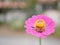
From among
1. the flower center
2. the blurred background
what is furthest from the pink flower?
the blurred background

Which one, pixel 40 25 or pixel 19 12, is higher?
pixel 19 12

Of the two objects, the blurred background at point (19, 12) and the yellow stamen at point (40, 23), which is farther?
the blurred background at point (19, 12)

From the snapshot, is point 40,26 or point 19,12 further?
point 19,12

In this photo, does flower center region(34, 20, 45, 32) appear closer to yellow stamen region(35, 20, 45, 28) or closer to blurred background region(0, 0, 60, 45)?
yellow stamen region(35, 20, 45, 28)

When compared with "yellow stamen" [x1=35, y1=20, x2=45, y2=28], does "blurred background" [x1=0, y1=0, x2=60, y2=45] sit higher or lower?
higher

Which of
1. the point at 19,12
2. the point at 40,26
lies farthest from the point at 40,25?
the point at 19,12

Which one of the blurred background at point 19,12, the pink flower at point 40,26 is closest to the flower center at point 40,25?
the pink flower at point 40,26

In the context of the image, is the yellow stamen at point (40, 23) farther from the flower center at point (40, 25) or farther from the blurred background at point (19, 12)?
the blurred background at point (19, 12)

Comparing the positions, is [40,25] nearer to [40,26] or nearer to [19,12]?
[40,26]
